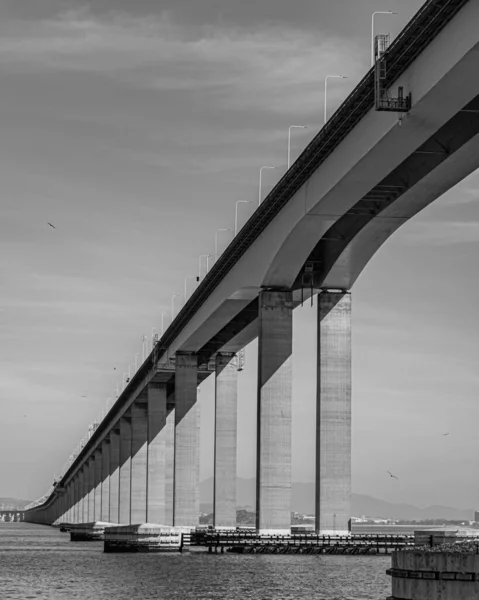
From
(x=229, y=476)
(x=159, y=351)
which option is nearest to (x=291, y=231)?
(x=229, y=476)

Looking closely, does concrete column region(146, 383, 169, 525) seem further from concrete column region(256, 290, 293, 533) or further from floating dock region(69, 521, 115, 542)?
concrete column region(256, 290, 293, 533)

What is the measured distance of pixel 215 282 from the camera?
3691 inches

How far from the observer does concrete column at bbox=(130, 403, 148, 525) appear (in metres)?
151

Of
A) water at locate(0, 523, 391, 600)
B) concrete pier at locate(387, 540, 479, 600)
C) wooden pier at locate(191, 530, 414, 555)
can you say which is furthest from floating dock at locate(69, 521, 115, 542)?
concrete pier at locate(387, 540, 479, 600)

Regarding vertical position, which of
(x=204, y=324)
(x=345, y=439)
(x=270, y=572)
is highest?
(x=204, y=324)

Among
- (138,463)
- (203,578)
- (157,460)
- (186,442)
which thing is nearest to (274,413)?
(203,578)

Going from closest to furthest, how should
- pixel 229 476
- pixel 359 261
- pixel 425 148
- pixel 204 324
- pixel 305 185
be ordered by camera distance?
pixel 425 148 < pixel 305 185 < pixel 359 261 < pixel 204 324 < pixel 229 476

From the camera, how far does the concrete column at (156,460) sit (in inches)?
5290

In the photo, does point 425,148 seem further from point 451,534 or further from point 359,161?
point 451,534

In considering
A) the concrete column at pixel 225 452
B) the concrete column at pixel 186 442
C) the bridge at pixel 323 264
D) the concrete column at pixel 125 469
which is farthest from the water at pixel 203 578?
the concrete column at pixel 125 469

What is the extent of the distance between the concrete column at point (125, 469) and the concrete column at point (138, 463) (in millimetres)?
5337

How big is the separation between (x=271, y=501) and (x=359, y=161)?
101 ft

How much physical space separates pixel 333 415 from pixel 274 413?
178 inches

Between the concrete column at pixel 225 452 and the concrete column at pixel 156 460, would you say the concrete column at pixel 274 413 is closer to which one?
the concrete column at pixel 225 452
